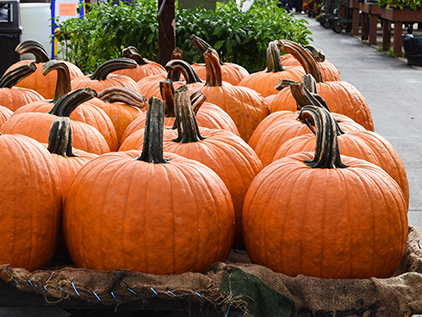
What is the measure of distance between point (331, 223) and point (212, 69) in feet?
4.99

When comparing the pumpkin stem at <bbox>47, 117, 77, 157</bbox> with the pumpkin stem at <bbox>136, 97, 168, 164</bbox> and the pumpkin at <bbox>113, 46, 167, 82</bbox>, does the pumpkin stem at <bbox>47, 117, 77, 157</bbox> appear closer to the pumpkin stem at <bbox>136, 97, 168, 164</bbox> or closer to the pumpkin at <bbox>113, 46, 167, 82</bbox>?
the pumpkin stem at <bbox>136, 97, 168, 164</bbox>

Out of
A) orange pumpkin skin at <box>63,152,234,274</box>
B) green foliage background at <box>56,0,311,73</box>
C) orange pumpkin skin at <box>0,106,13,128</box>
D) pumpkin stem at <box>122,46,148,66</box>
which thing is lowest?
orange pumpkin skin at <box>63,152,234,274</box>

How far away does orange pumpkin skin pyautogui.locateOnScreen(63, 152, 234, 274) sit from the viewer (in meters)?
1.56

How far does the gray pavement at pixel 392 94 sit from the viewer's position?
5.36 metres

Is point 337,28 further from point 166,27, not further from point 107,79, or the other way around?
Answer: point 107,79

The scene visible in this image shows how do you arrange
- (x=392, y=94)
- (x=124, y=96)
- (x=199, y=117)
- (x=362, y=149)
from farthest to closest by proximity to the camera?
(x=392, y=94) < (x=124, y=96) < (x=199, y=117) < (x=362, y=149)

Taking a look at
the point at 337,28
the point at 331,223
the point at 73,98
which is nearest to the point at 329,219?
the point at 331,223

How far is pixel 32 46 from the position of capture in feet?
10.3

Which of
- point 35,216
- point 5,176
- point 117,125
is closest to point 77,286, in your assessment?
point 35,216

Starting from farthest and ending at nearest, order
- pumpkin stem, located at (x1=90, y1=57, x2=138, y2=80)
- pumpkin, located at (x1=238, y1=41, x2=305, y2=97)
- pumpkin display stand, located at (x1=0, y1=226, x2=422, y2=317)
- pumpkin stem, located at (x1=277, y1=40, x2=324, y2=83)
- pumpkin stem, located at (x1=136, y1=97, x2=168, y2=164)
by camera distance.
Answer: pumpkin, located at (x1=238, y1=41, x2=305, y2=97) → pumpkin stem, located at (x1=90, y1=57, x2=138, y2=80) → pumpkin stem, located at (x1=277, y1=40, x2=324, y2=83) → pumpkin stem, located at (x1=136, y1=97, x2=168, y2=164) → pumpkin display stand, located at (x1=0, y1=226, x2=422, y2=317)

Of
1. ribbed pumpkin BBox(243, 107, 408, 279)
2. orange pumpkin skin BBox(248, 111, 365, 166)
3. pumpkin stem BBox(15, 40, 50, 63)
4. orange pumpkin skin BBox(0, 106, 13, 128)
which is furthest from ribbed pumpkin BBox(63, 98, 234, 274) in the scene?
pumpkin stem BBox(15, 40, 50, 63)

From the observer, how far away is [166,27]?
403 cm

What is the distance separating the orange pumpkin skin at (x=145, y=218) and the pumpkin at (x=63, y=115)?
59cm

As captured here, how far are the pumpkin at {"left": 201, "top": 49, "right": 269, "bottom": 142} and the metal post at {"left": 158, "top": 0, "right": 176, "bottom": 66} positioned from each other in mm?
1206
